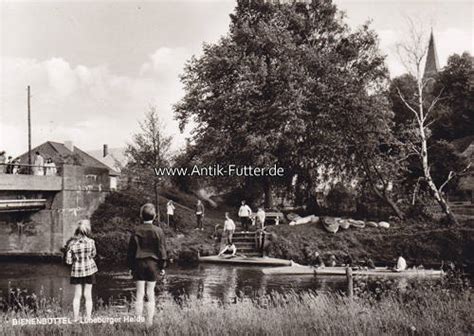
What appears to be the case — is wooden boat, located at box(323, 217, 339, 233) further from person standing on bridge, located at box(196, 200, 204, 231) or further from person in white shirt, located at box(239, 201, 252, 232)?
person standing on bridge, located at box(196, 200, 204, 231)

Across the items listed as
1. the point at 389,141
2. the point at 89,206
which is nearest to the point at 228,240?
the point at 89,206

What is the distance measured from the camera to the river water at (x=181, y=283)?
658 inches

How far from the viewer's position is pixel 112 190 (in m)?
30.8

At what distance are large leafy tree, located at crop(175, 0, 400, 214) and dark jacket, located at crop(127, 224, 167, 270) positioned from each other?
67.0 feet

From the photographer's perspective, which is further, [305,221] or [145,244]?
[305,221]

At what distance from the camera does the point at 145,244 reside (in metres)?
6.98

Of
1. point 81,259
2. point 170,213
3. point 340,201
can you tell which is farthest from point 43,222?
point 81,259

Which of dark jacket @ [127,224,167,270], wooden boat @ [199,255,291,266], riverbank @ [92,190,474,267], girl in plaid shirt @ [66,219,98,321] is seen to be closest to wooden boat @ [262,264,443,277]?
wooden boat @ [199,255,291,266]

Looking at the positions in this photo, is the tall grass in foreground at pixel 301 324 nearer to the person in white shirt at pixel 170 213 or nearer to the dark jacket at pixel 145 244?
the dark jacket at pixel 145 244

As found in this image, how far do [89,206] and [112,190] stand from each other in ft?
8.36

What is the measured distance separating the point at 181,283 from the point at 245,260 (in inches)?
214

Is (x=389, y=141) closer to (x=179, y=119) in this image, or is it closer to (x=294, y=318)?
(x=179, y=119)

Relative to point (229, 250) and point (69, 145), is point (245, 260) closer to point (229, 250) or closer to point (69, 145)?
point (229, 250)

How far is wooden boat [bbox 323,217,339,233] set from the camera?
88.0ft
